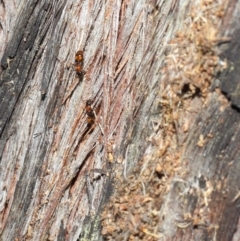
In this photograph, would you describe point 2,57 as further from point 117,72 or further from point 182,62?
point 182,62

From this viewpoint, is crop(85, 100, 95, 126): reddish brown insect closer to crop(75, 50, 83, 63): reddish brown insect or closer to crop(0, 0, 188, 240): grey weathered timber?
crop(0, 0, 188, 240): grey weathered timber

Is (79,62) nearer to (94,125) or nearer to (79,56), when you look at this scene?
(79,56)

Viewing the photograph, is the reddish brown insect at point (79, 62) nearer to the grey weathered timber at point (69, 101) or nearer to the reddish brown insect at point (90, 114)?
the grey weathered timber at point (69, 101)

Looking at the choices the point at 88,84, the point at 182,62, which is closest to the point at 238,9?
the point at 182,62

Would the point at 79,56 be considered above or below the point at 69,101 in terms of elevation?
above

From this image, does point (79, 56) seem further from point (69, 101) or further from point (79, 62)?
point (69, 101)

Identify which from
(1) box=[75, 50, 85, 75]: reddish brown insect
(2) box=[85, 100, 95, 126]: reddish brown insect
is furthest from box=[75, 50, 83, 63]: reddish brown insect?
(2) box=[85, 100, 95, 126]: reddish brown insect

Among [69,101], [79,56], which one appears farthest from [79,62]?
[69,101]

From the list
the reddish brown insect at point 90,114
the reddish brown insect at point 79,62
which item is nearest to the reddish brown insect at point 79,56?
the reddish brown insect at point 79,62

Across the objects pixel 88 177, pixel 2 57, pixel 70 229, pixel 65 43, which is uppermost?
pixel 65 43
